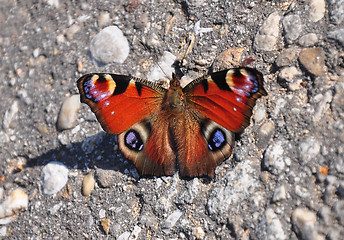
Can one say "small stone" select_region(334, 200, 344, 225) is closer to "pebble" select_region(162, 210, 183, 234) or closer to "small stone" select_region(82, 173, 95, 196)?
"pebble" select_region(162, 210, 183, 234)

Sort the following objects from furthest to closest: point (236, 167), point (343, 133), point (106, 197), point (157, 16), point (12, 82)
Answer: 1. point (12, 82)
2. point (157, 16)
3. point (106, 197)
4. point (236, 167)
5. point (343, 133)

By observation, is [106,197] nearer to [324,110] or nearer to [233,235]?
[233,235]

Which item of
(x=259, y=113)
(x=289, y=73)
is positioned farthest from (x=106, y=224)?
(x=289, y=73)

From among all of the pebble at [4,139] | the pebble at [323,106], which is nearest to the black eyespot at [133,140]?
the pebble at [323,106]

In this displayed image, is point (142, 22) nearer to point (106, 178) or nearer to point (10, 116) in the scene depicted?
point (106, 178)

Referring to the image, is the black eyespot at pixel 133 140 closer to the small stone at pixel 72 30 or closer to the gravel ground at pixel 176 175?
the gravel ground at pixel 176 175

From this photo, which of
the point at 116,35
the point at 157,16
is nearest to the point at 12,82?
the point at 116,35
